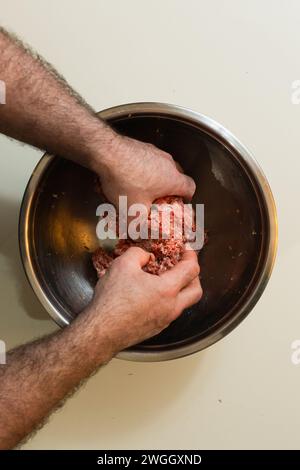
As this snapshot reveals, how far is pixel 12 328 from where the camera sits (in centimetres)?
90

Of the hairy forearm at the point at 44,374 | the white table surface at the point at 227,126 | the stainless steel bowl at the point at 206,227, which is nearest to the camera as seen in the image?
the hairy forearm at the point at 44,374

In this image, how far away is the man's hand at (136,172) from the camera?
2.49 ft

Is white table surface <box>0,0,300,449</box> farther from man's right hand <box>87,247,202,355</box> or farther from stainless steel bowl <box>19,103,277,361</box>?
man's right hand <box>87,247,202,355</box>

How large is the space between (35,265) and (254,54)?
1.73ft

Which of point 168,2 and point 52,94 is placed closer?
point 52,94

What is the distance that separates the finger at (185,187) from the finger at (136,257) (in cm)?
12

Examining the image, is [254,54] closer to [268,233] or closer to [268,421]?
[268,233]

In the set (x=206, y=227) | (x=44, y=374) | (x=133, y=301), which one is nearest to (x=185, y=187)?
(x=206, y=227)

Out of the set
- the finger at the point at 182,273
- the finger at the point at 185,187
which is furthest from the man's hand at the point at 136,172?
the finger at the point at 182,273

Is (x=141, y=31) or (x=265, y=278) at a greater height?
(x=141, y=31)

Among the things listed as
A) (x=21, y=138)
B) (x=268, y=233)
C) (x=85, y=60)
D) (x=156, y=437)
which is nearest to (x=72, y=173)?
(x=21, y=138)

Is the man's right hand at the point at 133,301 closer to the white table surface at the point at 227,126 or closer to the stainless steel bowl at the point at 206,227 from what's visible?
the stainless steel bowl at the point at 206,227

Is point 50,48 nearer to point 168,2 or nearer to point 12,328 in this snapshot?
point 168,2
